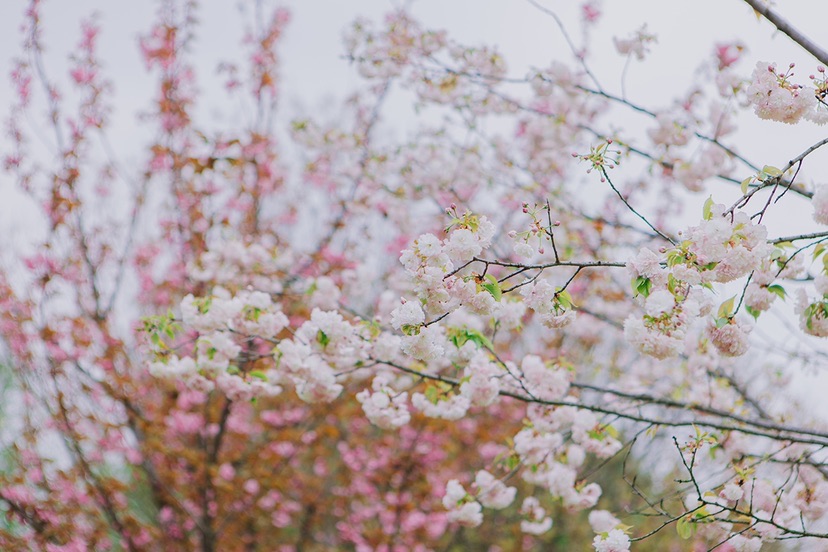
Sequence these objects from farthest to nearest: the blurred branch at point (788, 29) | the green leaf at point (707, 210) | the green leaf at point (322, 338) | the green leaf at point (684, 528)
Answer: the green leaf at point (322, 338)
the green leaf at point (684, 528)
the blurred branch at point (788, 29)
the green leaf at point (707, 210)

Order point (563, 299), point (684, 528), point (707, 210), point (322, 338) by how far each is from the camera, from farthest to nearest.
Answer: point (322, 338), point (684, 528), point (563, 299), point (707, 210)

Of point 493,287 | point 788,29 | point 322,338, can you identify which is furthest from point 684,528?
point 788,29

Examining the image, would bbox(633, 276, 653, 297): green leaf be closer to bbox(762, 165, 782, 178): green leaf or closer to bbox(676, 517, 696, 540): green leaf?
bbox(762, 165, 782, 178): green leaf

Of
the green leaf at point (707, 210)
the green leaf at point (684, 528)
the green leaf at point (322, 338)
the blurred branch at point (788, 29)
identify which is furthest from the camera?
the green leaf at point (322, 338)

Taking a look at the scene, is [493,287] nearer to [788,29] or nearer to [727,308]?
[727,308]

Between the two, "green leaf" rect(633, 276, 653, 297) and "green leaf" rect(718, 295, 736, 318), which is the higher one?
"green leaf" rect(718, 295, 736, 318)

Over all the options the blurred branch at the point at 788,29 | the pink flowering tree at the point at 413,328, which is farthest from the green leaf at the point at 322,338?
the blurred branch at the point at 788,29

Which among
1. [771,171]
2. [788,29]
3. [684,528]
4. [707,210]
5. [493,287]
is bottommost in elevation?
[684,528]

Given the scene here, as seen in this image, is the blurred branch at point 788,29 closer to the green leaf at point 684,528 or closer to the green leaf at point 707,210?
the green leaf at point 707,210

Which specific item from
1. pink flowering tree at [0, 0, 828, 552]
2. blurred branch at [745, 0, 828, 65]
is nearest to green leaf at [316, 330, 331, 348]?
pink flowering tree at [0, 0, 828, 552]

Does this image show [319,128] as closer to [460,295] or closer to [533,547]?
[460,295]

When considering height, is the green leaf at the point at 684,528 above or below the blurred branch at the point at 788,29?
below

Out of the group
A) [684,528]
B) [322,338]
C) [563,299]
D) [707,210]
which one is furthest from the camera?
[322,338]

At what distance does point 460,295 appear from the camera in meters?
1.59
